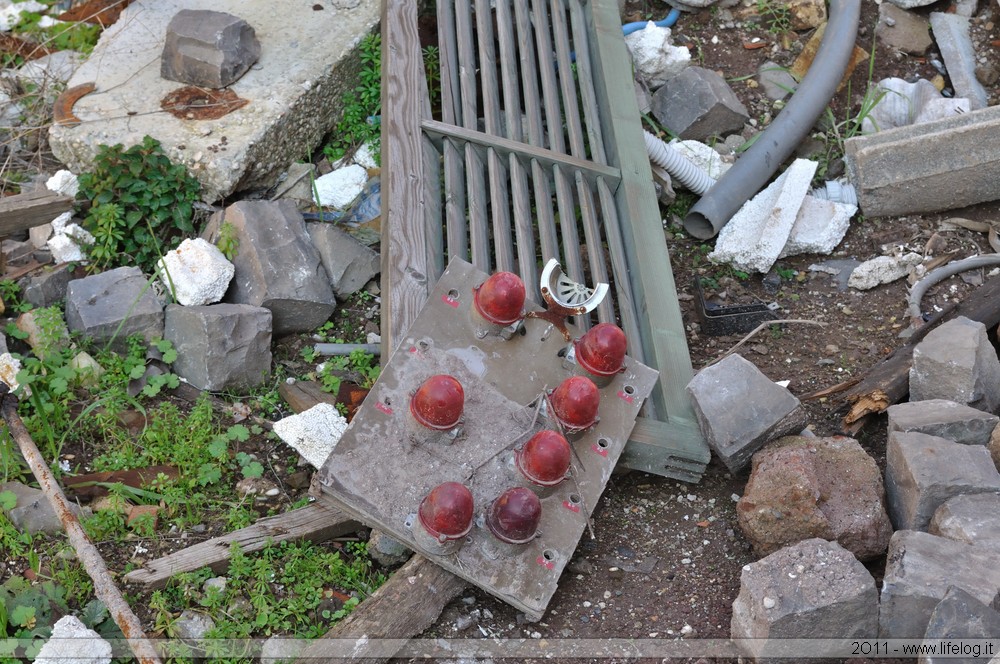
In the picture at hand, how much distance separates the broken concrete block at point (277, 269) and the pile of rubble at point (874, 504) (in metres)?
1.60

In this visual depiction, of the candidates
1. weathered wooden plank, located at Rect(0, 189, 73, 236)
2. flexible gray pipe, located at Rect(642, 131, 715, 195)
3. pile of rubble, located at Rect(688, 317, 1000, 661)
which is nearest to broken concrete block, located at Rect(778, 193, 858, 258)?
flexible gray pipe, located at Rect(642, 131, 715, 195)

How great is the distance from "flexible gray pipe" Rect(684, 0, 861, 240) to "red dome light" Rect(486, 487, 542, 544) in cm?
199

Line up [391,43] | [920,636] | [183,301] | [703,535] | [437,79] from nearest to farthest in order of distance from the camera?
1. [920,636]
2. [703,535]
3. [183,301]
4. [391,43]
5. [437,79]

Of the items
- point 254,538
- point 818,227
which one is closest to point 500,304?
point 254,538

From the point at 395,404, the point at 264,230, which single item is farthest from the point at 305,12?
the point at 395,404

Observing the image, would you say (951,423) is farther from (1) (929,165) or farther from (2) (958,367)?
(1) (929,165)

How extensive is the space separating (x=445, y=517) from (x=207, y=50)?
2773mm

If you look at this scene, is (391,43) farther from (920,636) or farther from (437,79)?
(920,636)

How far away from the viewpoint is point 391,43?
4.32 m

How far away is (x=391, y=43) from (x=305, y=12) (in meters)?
0.74

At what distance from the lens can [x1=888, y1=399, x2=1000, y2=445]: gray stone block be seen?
290 cm

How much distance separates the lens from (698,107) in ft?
15.1

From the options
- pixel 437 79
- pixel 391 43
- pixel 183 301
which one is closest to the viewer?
pixel 183 301

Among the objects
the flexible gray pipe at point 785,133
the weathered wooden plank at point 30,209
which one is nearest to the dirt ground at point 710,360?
the flexible gray pipe at point 785,133
